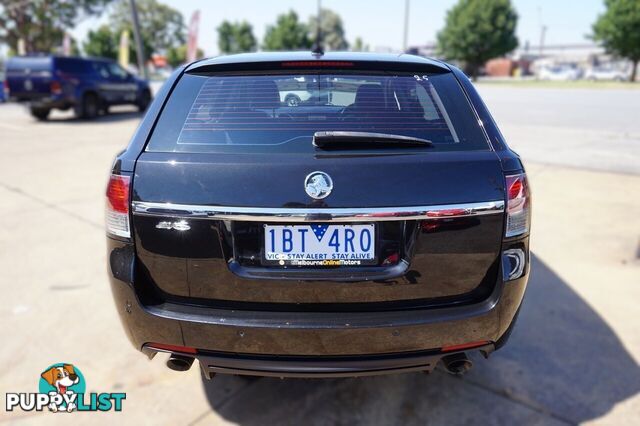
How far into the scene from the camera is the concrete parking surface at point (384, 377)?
2.39 metres

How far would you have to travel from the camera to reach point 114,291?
6.61 ft

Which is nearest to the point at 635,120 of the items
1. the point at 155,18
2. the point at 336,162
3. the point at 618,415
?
the point at 618,415

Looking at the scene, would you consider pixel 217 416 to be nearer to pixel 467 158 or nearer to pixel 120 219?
pixel 120 219

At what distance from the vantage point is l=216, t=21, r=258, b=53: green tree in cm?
6750

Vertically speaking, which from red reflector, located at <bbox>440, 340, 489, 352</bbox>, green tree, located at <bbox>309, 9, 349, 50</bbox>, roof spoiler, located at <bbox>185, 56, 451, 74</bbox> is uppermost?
green tree, located at <bbox>309, 9, 349, 50</bbox>

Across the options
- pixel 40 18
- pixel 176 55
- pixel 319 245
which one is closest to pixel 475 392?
pixel 319 245

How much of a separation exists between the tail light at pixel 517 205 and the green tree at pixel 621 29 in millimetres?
55840

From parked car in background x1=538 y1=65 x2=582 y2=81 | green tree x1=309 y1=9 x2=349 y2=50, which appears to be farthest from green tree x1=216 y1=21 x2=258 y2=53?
parked car in background x1=538 y1=65 x2=582 y2=81

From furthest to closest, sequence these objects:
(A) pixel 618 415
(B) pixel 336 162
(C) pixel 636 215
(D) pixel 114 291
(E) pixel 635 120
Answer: (E) pixel 635 120
(C) pixel 636 215
(A) pixel 618 415
(D) pixel 114 291
(B) pixel 336 162

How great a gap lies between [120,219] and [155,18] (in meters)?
82.3

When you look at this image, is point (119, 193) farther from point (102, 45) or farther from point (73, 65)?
point (102, 45)

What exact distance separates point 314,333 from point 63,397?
164cm

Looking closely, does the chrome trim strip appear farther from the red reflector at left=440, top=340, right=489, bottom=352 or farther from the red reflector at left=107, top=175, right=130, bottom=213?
the red reflector at left=440, top=340, right=489, bottom=352

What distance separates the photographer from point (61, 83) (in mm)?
14812
